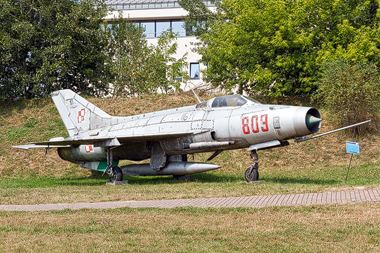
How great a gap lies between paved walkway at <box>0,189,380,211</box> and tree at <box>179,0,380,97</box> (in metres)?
17.5

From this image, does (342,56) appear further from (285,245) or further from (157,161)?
(285,245)

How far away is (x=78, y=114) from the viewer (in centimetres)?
2208

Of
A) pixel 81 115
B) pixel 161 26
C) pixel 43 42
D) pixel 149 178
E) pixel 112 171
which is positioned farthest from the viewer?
pixel 161 26

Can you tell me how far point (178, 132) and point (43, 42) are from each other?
20977mm

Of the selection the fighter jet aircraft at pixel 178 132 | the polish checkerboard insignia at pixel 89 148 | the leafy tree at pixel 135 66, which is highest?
the leafy tree at pixel 135 66

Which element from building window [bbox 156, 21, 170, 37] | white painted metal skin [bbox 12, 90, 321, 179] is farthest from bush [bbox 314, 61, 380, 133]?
building window [bbox 156, 21, 170, 37]

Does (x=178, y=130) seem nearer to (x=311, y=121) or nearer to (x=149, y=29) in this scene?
(x=311, y=121)

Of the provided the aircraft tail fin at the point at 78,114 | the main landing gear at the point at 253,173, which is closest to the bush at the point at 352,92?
the main landing gear at the point at 253,173

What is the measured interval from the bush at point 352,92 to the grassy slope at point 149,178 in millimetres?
1350

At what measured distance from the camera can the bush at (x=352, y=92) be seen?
974 inches

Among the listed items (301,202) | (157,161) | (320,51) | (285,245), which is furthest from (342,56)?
(285,245)

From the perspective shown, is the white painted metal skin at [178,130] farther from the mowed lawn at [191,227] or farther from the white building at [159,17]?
the white building at [159,17]

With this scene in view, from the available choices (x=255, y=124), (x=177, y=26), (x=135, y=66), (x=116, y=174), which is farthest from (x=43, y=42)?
(x=255, y=124)

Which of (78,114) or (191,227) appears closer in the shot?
(191,227)
